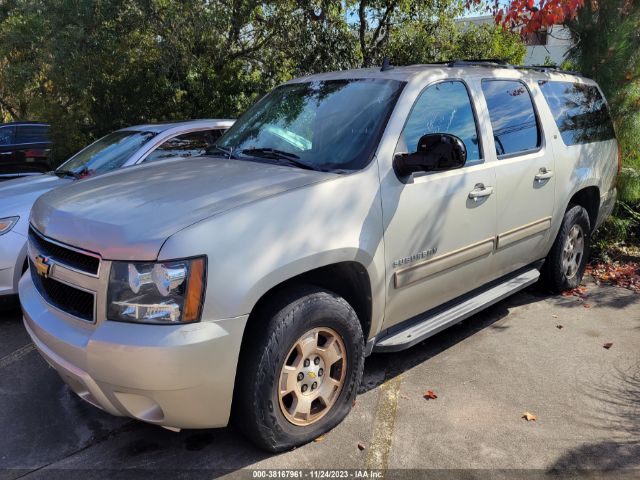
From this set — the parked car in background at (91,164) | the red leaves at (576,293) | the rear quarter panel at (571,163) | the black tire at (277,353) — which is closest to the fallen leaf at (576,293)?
the red leaves at (576,293)

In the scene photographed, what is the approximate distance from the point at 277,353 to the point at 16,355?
8.50 feet

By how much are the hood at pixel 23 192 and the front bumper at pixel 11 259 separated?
0.75ft

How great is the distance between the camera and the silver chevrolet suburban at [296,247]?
8.27 feet

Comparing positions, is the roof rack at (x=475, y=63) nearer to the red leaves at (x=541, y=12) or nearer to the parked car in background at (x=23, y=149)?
the red leaves at (x=541, y=12)

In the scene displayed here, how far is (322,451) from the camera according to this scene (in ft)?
9.99

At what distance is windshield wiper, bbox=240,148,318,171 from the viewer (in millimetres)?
3379

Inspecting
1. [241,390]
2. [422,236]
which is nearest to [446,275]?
[422,236]

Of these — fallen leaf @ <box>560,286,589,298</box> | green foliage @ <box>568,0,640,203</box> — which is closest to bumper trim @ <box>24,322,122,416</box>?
fallen leaf @ <box>560,286,589,298</box>

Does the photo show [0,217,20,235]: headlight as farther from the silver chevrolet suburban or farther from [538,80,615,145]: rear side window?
[538,80,615,145]: rear side window

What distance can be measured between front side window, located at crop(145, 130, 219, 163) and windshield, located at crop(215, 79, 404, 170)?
162 cm

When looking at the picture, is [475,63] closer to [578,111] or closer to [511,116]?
[511,116]

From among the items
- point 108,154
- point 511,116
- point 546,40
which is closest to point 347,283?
point 511,116

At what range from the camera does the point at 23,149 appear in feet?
37.4

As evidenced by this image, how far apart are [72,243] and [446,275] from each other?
2.26m
